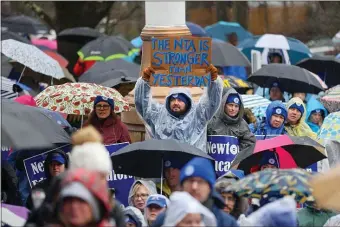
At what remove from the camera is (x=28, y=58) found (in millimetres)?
18891

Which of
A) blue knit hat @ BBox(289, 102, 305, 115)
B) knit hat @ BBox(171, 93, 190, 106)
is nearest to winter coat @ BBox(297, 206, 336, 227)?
knit hat @ BBox(171, 93, 190, 106)

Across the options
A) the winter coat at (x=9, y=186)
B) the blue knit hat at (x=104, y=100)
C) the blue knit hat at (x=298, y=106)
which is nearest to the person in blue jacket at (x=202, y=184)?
the winter coat at (x=9, y=186)

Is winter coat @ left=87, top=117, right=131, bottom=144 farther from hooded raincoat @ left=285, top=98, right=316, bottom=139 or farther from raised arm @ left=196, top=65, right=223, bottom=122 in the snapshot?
hooded raincoat @ left=285, top=98, right=316, bottom=139

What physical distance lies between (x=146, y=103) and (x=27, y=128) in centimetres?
354

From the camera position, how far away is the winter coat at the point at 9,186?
12062mm

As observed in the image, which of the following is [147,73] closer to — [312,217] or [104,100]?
[104,100]

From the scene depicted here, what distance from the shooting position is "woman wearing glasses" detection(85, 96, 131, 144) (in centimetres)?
1411

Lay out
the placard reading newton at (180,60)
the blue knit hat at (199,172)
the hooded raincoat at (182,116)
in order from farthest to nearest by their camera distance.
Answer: the placard reading newton at (180,60)
the hooded raincoat at (182,116)
the blue knit hat at (199,172)

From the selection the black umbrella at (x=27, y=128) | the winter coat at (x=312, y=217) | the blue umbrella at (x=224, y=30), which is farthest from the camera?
the blue umbrella at (x=224, y=30)

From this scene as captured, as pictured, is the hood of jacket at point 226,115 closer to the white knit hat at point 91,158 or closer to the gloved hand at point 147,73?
the gloved hand at point 147,73

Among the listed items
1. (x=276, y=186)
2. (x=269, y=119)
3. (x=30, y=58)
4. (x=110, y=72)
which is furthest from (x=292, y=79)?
(x=276, y=186)

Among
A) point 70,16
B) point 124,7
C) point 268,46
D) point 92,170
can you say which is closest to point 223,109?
point 92,170

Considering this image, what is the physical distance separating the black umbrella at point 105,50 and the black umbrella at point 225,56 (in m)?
2.59

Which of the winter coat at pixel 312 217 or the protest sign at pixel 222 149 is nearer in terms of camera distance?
the winter coat at pixel 312 217
